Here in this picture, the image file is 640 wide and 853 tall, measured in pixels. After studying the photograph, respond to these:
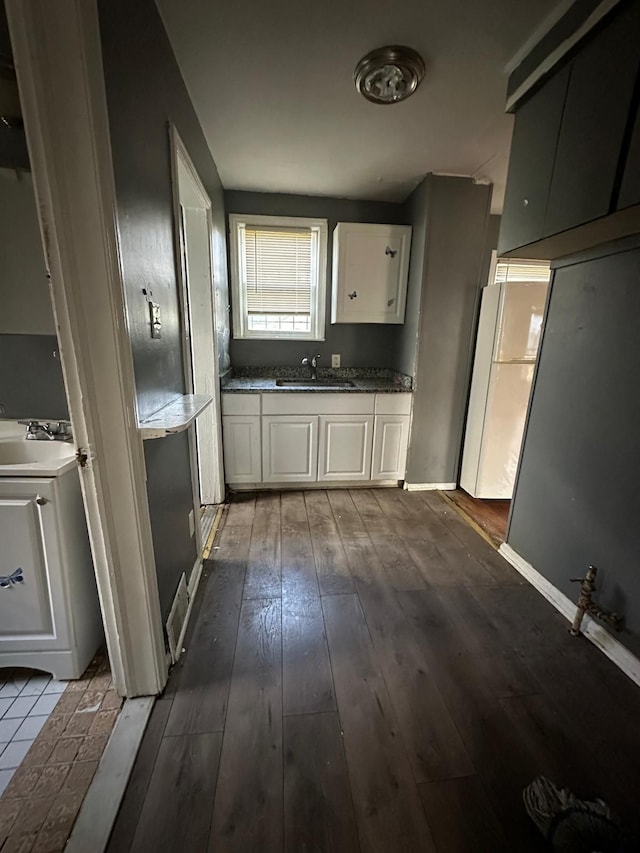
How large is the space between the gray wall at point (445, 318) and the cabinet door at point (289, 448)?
829mm

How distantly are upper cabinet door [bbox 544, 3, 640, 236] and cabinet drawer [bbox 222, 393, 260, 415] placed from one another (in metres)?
2.02

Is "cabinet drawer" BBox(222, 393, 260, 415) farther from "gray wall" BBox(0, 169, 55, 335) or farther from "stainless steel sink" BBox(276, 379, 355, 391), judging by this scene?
"gray wall" BBox(0, 169, 55, 335)

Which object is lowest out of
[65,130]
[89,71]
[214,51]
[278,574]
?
[278,574]

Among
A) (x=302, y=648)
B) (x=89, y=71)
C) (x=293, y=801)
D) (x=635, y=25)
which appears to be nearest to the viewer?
(x=89, y=71)

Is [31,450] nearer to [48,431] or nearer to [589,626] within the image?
[48,431]

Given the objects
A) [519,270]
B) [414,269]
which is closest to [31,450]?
[414,269]

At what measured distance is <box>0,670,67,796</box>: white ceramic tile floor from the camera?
1.02m

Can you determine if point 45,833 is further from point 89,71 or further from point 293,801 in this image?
point 89,71

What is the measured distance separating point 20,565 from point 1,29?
4.97 ft

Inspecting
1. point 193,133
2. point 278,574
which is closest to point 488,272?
point 193,133

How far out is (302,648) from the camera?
1403mm

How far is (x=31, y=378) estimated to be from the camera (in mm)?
1353

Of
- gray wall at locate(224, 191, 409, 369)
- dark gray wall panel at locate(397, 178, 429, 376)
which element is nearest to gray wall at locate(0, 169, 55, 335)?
gray wall at locate(224, 191, 409, 369)

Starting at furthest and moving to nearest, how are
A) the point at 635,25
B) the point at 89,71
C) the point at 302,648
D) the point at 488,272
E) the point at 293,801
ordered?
the point at 488,272 → the point at 302,648 → the point at 635,25 → the point at 293,801 → the point at 89,71
